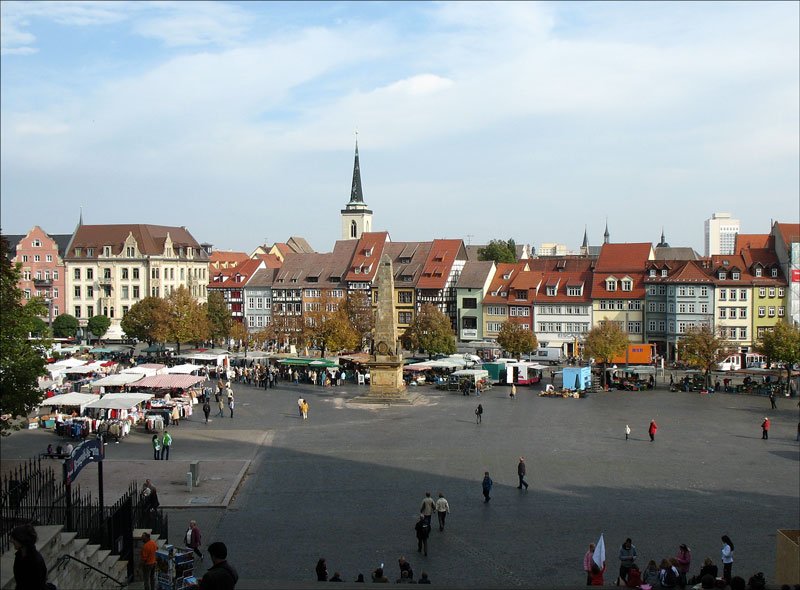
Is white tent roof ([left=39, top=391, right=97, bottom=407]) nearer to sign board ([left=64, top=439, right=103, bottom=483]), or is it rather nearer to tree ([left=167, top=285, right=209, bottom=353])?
sign board ([left=64, top=439, right=103, bottom=483])

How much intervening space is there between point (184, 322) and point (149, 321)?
435cm

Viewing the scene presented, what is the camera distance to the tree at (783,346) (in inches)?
2197

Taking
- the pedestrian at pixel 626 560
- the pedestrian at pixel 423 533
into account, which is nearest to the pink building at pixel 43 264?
the pedestrian at pixel 423 533

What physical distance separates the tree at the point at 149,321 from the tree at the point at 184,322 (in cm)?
48

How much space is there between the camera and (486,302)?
279 ft

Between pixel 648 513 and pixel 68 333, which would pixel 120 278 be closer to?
pixel 68 333

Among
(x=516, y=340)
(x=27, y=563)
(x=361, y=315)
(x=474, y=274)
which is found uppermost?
(x=474, y=274)

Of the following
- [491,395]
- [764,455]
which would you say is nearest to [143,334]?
[491,395]

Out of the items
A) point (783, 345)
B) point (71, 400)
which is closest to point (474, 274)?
point (783, 345)

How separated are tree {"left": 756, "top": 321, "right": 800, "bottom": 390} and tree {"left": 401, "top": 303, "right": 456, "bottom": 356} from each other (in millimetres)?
23564

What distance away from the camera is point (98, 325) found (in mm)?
92562

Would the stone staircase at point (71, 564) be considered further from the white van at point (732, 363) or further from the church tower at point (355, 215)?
the church tower at point (355, 215)

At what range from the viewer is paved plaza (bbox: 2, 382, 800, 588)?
64.7 feet

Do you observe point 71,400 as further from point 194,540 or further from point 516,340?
point 516,340
